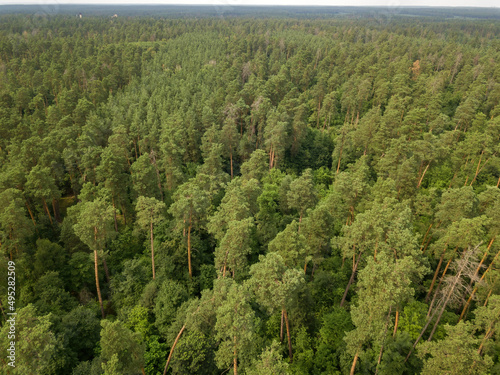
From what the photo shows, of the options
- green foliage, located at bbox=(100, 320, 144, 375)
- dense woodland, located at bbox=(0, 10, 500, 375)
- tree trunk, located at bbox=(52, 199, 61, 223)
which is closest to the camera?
green foliage, located at bbox=(100, 320, 144, 375)

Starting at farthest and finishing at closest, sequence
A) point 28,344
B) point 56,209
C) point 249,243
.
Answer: point 56,209
point 249,243
point 28,344

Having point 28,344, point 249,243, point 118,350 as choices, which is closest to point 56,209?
point 28,344

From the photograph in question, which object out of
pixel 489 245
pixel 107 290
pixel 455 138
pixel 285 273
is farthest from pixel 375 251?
pixel 455 138

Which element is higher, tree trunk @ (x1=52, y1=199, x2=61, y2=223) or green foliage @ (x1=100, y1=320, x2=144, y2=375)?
green foliage @ (x1=100, y1=320, x2=144, y2=375)

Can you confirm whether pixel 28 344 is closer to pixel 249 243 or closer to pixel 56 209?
pixel 249 243

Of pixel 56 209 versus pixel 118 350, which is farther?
pixel 56 209

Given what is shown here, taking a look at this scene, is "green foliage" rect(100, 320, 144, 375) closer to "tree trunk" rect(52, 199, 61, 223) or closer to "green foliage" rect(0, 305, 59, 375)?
"green foliage" rect(0, 305, 59, 375)

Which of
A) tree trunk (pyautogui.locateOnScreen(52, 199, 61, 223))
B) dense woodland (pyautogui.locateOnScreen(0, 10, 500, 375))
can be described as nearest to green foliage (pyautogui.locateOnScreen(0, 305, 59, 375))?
dense woodland (pyautogui.locateOnScreen(0, 10, 500, 375))

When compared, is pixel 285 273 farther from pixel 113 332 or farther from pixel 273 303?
pixel 113 332
